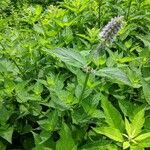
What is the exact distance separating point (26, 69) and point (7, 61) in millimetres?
117

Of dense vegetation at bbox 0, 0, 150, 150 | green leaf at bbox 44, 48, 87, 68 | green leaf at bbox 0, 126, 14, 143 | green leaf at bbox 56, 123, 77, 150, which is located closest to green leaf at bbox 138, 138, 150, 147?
dense vegetation at bbox 0, 0, 150, 150

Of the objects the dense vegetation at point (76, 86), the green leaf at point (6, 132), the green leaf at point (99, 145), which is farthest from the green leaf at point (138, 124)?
the green leaf at point (6, 132)

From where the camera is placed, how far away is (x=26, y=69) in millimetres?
2307

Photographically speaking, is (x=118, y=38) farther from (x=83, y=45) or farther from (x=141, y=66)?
(x=141, y=66)

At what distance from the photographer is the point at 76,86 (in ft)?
6.10

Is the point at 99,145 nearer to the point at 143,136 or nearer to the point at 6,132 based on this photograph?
the point at 143,136

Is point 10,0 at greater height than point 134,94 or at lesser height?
lesser

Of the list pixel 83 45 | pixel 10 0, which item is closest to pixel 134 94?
pixel 83 45

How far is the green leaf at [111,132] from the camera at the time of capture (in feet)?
4.71

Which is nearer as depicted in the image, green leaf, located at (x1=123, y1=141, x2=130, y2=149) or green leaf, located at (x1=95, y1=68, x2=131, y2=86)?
green leaf, located at (x1=123, y1=141, x2=130, y2=149)

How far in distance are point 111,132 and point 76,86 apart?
0.46 meters

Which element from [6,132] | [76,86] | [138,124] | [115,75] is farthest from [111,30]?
[6,132]

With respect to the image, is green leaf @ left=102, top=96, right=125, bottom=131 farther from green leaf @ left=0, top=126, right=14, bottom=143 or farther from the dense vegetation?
green leaf @ left=0, top=126, right=14, bottom=143

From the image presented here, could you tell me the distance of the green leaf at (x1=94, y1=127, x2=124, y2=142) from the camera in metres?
1.44
